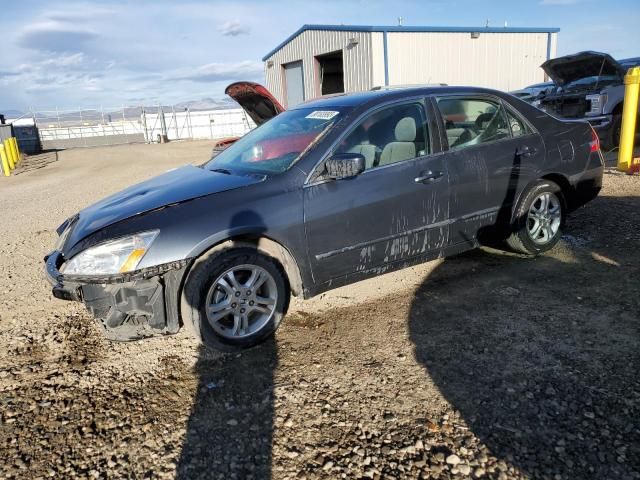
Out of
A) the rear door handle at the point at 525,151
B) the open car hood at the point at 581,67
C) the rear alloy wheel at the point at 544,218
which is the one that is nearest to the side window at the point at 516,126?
the rear door handle at the point at 525,151

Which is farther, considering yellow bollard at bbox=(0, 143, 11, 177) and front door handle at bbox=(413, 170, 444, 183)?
yellow bollard at bbox=(0, 143, 11, 177)

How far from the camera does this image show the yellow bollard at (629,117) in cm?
773

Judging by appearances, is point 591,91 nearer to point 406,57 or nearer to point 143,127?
point 406,57

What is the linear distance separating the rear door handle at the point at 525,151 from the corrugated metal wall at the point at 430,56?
14861mm

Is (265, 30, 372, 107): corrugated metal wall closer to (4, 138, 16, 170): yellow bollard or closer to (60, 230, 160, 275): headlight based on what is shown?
(4, 138, 16, 170): yellow bollard

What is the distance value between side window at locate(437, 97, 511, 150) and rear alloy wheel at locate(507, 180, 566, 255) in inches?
24.4

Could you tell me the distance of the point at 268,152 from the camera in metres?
4.02

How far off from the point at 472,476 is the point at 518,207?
9.52 ft

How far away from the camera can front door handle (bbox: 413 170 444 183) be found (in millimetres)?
3818

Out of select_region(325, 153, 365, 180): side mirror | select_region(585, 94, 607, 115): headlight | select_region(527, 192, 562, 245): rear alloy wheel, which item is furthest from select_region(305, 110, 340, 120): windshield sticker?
select_region(585, 94, 607, 115): headlight

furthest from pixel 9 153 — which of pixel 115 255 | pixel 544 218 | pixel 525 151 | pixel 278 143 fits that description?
pixel 544 218

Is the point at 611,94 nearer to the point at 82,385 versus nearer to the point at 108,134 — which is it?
the point at 82,385

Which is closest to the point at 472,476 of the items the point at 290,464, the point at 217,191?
the point at 290,464

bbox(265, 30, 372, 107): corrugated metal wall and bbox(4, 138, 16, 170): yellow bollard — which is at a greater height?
bbox(265, 30, 372, 107): corrugated metal wall
